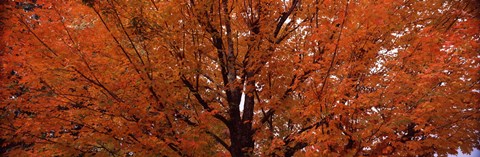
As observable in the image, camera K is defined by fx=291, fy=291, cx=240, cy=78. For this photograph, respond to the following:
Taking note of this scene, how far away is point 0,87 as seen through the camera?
6.60m

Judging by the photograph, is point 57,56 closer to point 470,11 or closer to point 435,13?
point 470,11

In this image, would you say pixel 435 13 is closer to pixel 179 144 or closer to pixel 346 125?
pixel 346 125

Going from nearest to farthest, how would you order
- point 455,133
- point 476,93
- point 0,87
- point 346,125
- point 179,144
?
point 476,93
point 346,125
point 455,133
point 179,144
point 0,87

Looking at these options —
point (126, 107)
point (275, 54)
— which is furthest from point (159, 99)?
point (275, 54)

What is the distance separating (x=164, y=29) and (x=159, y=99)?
1.40 metres

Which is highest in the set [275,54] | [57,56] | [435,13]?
[435,13]

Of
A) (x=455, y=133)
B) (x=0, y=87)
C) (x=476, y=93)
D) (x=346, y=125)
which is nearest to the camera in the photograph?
(x=476, y=93)

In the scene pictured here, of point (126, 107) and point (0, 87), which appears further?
point (0, 87)

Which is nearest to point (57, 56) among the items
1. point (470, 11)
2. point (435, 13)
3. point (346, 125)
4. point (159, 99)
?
point (159, 99)

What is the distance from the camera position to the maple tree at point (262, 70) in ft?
16.2

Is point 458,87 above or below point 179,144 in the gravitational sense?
above

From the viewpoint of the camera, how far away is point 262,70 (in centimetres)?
672

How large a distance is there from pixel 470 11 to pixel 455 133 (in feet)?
7.86

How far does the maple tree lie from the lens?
493 centimetres
